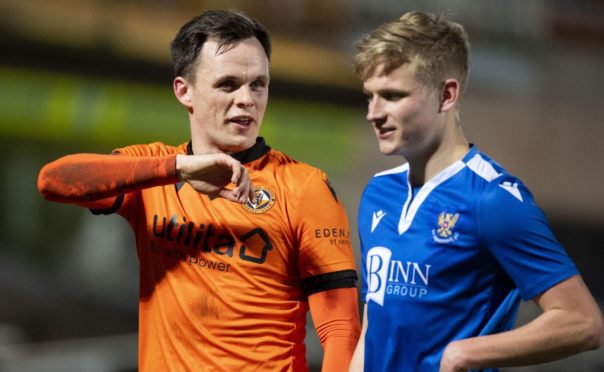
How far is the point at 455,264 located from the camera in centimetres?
296

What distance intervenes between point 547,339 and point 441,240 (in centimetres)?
49

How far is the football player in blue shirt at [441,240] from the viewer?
278 centimetres

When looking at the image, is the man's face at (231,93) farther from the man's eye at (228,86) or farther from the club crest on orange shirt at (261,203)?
the club crest on orange shirt at (261,203)

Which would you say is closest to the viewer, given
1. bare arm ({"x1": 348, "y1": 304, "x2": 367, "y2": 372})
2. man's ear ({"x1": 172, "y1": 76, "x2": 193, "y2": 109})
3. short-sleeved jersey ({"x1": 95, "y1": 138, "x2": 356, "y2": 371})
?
bare arm ({"x1": 348, "y1": 304, "x2": 367, "y2": 372})

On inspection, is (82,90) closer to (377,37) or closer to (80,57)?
(80,57)

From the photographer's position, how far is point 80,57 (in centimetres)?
1182

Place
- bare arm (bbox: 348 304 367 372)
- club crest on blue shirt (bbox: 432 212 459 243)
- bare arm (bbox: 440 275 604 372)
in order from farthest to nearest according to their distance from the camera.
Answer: bare arm (bbox: 348 304 367 372)
club crest on blue shirt (bbox: 432 212 459 243)
bare arm (bbox: 440 275 604 372)

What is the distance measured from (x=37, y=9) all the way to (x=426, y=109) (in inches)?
356

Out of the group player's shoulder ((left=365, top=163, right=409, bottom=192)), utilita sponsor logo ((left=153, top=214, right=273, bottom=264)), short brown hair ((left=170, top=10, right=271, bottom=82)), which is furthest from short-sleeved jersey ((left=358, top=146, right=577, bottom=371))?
short brown hair ((left=170, top=10, right=271, bottom=82))

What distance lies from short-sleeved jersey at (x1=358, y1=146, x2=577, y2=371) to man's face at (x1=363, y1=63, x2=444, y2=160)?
0.46 feet

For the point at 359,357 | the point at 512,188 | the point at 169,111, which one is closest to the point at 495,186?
the point at 512,188

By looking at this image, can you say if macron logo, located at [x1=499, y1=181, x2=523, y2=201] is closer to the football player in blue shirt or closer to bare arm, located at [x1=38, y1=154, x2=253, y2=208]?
the football player in blue shirt

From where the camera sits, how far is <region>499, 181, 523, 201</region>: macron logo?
2.84 m

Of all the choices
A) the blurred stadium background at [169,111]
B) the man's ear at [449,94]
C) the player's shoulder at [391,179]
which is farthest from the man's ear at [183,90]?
the blurred stadium background at [169,111]
